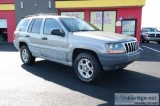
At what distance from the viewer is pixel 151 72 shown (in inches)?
271

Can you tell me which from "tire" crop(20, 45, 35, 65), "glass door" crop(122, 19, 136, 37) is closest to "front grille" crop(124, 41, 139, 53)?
"tire" crop(20, 45, 35, 65)

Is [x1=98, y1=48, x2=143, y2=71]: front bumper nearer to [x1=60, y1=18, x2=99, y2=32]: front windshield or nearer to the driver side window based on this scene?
[x1=60, y1=18, x2=99, y2=32]: front windshield

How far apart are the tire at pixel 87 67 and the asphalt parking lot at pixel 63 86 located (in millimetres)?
199

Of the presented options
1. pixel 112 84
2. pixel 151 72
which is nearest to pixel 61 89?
pixel 112 84

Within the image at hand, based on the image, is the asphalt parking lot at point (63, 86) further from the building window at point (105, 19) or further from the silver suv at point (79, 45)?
the building window at point (105, 19)

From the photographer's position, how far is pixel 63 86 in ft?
17.9

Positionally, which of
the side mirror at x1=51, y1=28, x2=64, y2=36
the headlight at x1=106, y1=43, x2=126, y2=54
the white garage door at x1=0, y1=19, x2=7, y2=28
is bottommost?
the headlight at x1=106, y1=43, x2=126, y2=54

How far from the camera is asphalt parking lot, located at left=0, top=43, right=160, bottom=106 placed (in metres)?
4.51

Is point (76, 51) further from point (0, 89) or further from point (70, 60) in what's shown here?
point (0, 89)

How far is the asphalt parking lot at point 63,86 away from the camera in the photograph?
4.51 metres

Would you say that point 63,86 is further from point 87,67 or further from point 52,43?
point 52,43

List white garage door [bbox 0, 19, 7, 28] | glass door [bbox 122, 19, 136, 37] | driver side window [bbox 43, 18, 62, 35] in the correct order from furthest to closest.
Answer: white garage door [bbox 0, 19, 7, 28] < glass door [bbox 122, 19, 136, 37] < driver side window [bbox 43, 18, 62, 35]

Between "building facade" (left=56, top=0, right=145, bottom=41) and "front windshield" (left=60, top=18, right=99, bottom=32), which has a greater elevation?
"building facade" (left=56, top=0, right=145, bottom=41)

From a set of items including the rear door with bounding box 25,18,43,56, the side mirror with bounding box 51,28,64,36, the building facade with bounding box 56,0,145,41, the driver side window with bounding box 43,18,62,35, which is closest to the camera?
the side mirror with bounding box 51,28,64,36
